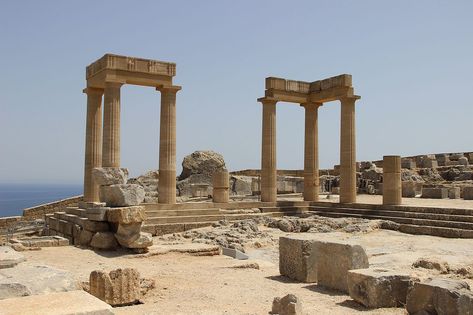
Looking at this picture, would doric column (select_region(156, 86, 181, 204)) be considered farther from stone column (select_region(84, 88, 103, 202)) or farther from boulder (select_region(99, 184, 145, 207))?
boulder (select_region(99, 184, 145, 207))

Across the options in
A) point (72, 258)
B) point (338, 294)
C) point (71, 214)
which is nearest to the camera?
point (338, 294)

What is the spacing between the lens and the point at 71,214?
1672 centimetres

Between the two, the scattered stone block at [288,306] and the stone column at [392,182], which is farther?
the stone column at [392,182]

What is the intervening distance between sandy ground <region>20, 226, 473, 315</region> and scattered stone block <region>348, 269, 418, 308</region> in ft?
0.54

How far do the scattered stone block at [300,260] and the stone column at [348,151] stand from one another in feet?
46.3

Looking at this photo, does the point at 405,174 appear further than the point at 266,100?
Yes

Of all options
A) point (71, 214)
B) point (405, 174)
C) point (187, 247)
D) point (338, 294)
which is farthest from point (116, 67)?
point (405, 174)

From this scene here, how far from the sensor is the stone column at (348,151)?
2331cm

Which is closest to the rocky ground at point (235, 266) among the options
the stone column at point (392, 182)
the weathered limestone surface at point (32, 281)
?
the weathered limestone surface at point (32, 281)

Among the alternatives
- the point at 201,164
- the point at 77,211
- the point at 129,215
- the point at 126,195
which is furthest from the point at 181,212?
the point at 201,164

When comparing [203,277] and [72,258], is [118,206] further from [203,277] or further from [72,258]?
[203,277]

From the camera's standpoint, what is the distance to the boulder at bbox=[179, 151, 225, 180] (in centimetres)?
3284

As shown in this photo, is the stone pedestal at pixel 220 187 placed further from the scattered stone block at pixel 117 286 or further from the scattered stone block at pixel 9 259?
the scattered stone block at pixel 9 259

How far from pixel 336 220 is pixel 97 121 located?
1145 centimetres
